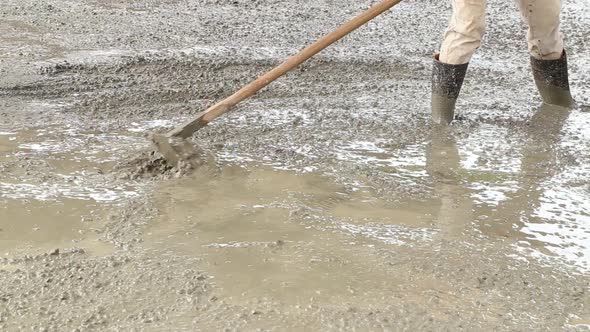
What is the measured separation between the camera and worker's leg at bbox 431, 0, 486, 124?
415cm

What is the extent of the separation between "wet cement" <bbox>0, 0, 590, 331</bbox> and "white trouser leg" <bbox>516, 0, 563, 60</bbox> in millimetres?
356

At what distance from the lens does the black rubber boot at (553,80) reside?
15.0 ft

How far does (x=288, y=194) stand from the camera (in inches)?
136

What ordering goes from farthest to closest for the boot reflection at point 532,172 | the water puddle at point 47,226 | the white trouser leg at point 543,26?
the white trouser leg at point 543,26 → the boot reflection at point 532,172 → the water puddle at point 47,226

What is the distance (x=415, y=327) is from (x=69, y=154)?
2124mm

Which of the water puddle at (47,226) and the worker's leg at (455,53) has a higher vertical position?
the worker's leg at (455,53)

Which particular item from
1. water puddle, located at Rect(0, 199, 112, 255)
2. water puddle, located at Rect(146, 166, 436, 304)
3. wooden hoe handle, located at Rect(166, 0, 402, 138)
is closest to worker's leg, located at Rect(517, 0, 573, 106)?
wooden hoe handle, located at Rect(166, 0, 402, 138)

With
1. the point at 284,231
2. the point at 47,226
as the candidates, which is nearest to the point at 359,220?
the point at 284,231

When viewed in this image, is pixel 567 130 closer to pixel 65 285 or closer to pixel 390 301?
pixel 390 301

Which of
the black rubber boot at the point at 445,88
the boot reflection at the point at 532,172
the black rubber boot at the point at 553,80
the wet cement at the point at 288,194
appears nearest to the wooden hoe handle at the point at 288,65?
the wet cement at the point at 288,194

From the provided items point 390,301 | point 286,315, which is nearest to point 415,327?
point 390,301

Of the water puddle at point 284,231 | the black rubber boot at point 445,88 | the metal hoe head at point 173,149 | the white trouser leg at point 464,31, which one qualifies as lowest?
the water puddle at point 284,231

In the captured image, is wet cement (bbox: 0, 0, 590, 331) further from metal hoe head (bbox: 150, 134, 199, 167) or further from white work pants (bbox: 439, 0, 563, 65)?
white work pants (bbox: 439, 0, 563, 65)

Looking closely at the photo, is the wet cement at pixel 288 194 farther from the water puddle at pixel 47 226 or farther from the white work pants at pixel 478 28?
the white work pants at pixel 478 28
